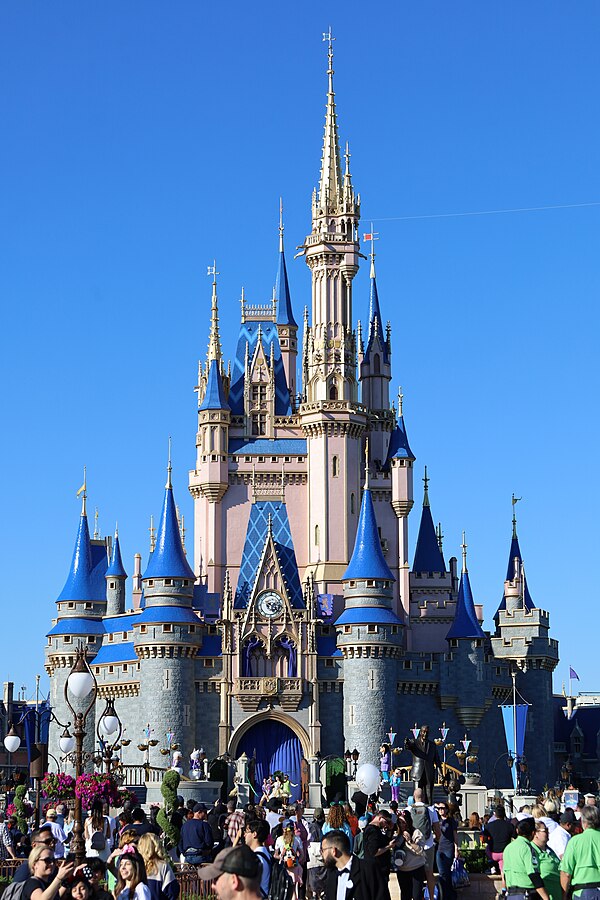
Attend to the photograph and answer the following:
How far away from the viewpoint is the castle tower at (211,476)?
75.9 metres

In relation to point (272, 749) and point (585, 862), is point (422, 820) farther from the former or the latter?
point (272, 749)

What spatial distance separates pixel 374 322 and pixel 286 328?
459 cm

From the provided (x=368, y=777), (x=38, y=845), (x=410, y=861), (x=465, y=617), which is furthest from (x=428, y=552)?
(x=38, y=845)

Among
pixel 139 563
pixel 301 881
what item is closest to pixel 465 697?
pixel 139 563

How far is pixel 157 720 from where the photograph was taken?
6750 cm

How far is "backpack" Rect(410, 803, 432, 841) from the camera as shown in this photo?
23469 mm

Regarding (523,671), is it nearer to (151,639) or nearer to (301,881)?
(151,639)

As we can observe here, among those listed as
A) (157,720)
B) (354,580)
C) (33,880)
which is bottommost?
(33,880)

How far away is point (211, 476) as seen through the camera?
76000 millimetres

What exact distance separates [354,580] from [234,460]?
9965 mm

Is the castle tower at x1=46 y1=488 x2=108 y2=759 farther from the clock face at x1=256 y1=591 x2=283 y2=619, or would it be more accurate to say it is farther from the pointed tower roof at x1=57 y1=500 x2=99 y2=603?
the clock face at x1=256 y1=591 x2=283 y2=619

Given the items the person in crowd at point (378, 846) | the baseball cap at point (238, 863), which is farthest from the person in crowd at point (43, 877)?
the person in crowd at point (378, 846)

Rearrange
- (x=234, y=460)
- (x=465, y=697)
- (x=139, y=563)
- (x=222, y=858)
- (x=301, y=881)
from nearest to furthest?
(x=222, y=858) < (x=301, y=881) < (x=465, y=697) < (x=234, y=460) < (x=139, y=563)

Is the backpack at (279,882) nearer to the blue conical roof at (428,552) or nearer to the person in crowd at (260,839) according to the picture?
the person in crowd at (260,839)
